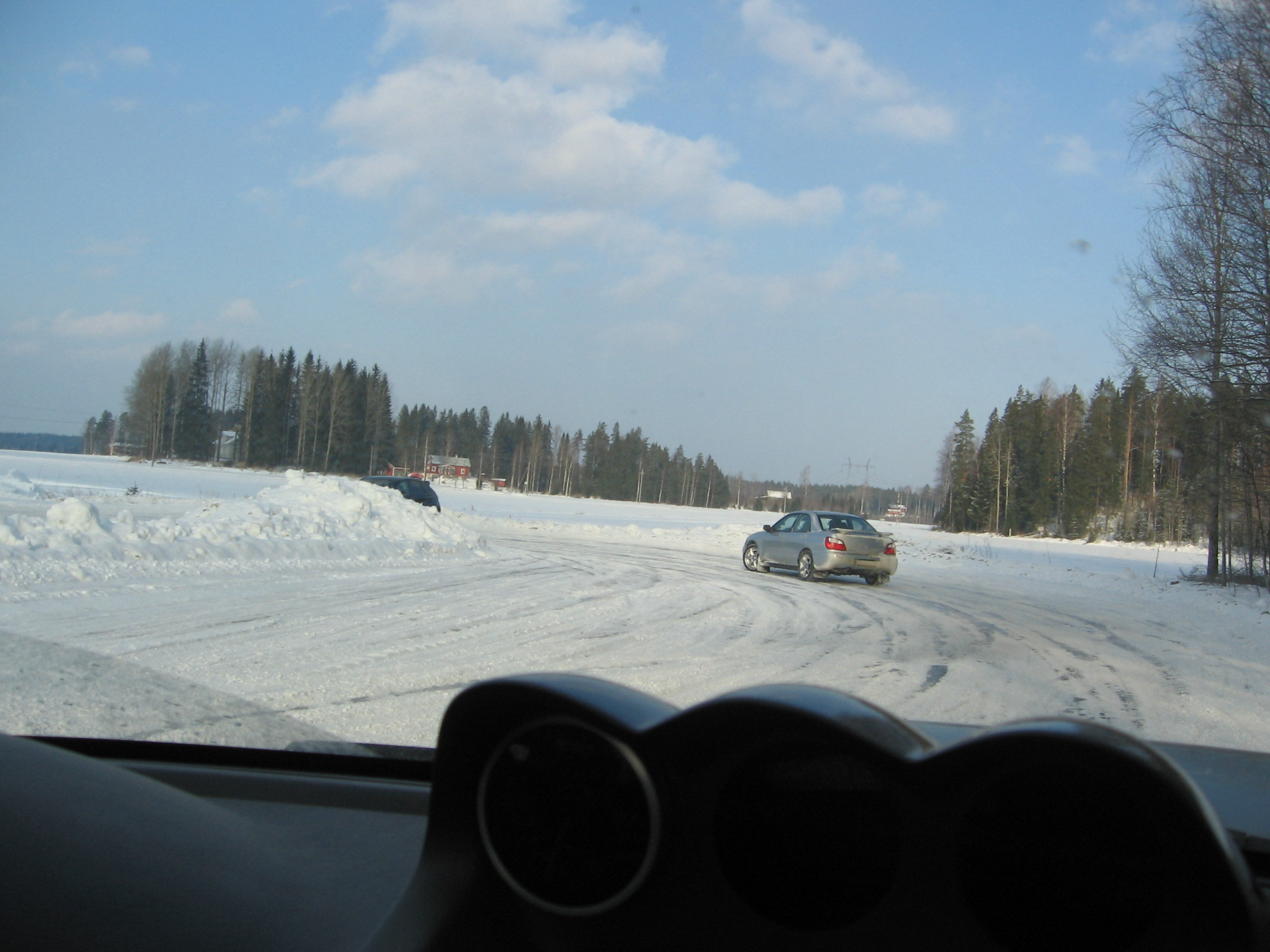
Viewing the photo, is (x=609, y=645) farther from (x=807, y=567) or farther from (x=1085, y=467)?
(x=1085, y=467)

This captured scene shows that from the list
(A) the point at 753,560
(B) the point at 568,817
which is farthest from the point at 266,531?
(B) the point at 568,817

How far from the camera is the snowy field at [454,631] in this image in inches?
215

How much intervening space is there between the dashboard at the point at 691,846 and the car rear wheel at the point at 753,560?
18.8 metres

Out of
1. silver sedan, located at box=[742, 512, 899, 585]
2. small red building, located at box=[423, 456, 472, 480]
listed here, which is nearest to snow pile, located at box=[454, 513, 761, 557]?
silver sedan, located at box=[742, 512, 899, 585]

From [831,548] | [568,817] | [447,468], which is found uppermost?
[447,468]

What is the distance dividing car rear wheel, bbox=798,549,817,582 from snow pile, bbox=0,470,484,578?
7023mm

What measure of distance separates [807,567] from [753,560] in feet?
7.22

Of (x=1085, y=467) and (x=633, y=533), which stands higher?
(x=1085, y=467)

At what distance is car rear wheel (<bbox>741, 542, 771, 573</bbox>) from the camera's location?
66.1 feet

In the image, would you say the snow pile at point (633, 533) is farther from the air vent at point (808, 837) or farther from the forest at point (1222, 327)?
the air vent at point (808, 837)

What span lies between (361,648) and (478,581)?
231 inches

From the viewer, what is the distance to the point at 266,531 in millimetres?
15430

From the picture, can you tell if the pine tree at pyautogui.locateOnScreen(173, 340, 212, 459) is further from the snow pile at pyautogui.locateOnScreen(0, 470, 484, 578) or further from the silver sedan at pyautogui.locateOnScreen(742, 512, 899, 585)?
the silver sedan at pyautogui.locateOnScreen(742, 512, 899, 585)

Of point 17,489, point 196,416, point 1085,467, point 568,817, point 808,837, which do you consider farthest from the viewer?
point 196,416
